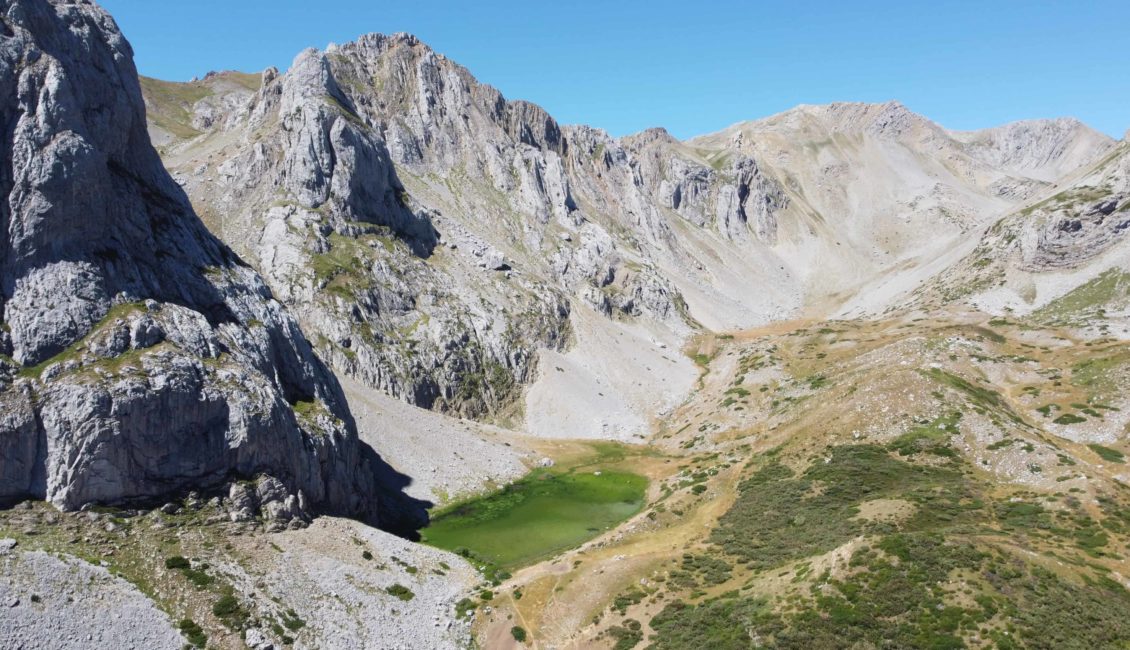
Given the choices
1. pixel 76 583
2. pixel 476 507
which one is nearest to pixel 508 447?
pixel 476 507

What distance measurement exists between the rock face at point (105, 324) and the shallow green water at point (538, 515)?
641 inches

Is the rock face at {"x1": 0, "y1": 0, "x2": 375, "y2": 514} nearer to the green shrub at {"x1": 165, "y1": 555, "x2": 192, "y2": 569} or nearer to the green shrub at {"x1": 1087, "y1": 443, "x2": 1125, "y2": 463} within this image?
the green shrub at {"x1": 165, "y1": 555, "x2": 192, "y2": 569}

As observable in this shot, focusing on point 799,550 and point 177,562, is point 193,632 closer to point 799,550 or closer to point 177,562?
point 177,562

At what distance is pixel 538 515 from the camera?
276ft

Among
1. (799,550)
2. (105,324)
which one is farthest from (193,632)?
(799,550)

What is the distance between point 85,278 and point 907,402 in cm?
8795

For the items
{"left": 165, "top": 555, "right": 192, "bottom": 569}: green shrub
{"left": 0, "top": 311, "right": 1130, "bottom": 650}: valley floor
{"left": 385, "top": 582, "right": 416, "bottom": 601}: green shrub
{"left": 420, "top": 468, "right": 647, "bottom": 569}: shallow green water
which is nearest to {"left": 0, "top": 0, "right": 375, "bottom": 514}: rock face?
{"left": 0, "top": 311, "right": 1130, "bottom": 650}: valley floor

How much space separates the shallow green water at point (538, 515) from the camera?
72688 millimetres

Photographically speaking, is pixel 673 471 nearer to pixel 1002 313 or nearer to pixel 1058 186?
pixel 1002 313

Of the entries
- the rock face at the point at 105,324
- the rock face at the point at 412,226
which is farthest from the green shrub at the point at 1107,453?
the rock face at the point at 412,226

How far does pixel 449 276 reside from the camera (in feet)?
451

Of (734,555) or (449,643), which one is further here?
(734,555)

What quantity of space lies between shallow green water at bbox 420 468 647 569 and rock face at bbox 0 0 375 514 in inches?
641

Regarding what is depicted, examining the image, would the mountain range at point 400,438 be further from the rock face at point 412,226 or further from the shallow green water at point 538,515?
the shallow green water at point 538,515
